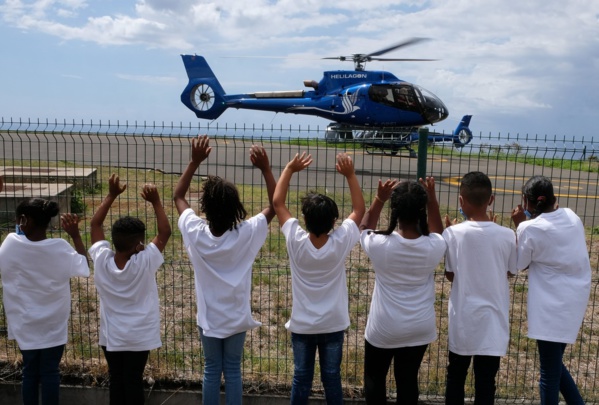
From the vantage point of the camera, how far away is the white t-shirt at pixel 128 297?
3742mm

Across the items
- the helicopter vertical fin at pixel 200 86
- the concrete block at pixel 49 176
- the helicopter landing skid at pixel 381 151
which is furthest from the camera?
the helicopter vertical fin at pixel 200 86

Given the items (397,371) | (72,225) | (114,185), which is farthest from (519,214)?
(72,225)

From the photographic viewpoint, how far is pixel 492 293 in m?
3.74

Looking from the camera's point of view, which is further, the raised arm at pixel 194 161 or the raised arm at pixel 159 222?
the raised arm at pixel 194 161

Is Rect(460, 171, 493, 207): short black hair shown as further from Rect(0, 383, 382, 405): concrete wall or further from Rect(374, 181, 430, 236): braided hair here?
Rect(0, 383, 382, 405): concrete wall

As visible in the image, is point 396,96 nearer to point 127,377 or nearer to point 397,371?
point 397,371

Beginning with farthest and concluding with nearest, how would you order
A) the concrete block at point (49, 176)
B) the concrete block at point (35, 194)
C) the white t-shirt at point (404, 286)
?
1. the concrete block at point (35, 194)
2. the concrete block at point (49, 176)
3. the white t-shirt at point (404, 286)

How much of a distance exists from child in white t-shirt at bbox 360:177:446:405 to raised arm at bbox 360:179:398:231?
111 mm

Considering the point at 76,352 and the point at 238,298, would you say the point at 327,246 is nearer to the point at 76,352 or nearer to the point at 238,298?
the point at 238,298

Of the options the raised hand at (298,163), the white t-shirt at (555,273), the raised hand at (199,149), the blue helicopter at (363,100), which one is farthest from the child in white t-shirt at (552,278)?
the blue helicopter at (363,100)

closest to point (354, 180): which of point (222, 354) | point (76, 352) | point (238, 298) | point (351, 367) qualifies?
point (238, 298)

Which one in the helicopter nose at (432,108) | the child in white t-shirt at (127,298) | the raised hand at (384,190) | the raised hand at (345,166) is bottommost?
the child in white t-shirt at (127,298)

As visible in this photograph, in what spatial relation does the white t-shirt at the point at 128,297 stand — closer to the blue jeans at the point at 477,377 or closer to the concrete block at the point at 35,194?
the blue jeans at the point at 477,377

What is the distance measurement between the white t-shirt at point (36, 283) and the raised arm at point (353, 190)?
1726mm
